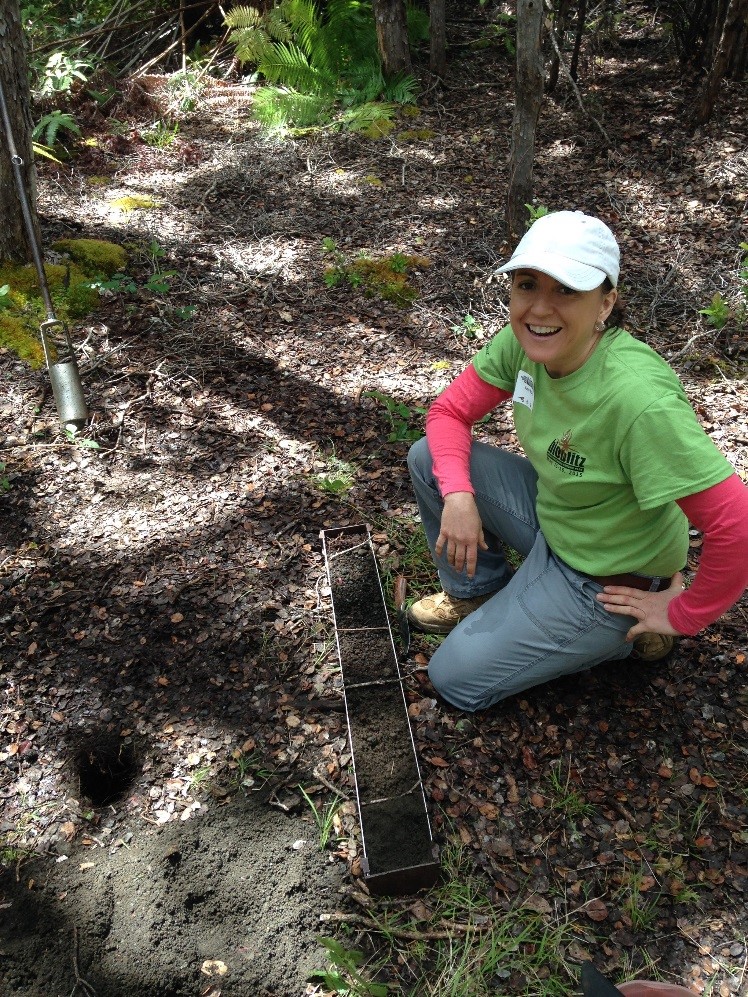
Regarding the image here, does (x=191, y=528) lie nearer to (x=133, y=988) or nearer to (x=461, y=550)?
(x=461, y=550)

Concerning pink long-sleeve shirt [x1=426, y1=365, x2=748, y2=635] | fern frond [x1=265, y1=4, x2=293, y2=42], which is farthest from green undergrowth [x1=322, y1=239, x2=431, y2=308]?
fern frond [x1=265, y1=4, x2=293, y2=42]

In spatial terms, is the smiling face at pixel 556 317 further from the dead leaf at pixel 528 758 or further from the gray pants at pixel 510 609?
the dead leaf at pixel 528 758

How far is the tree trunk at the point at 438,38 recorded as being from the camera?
21.6 feet

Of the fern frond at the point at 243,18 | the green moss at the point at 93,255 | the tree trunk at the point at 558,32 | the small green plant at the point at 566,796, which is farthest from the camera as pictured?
the fern frond at the point at 243,18

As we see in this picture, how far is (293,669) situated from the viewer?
2.76m

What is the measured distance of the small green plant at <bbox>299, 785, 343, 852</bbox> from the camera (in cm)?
228

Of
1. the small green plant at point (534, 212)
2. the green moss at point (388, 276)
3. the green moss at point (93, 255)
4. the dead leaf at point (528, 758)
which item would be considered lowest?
the dead leaf at point (528, 758)

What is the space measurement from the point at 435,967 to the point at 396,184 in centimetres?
538

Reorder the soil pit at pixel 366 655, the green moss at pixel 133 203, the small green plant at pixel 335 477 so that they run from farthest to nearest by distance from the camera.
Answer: the green moss at pixel 133 203 < the small green plant at pixel 335 477 < the soil pit at pixel 366 655

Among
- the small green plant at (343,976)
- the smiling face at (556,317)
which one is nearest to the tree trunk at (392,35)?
the smiling face at (556,317)

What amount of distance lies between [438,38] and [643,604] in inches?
260

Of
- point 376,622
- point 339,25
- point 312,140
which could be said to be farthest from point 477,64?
point 376,622

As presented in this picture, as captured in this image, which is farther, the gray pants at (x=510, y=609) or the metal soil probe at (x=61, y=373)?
the metal soil probe at (x=61, y=373)

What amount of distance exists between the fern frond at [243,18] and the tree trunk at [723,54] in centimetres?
430
